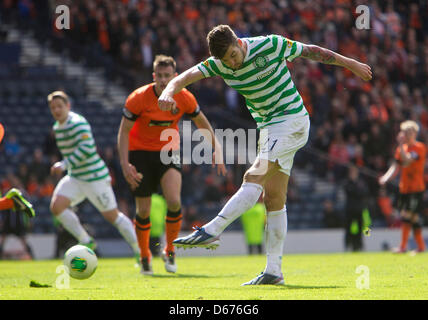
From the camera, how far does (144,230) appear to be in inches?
404

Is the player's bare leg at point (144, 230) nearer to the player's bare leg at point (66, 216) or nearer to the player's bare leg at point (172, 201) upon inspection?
the player's bare leg at point (172, 201)

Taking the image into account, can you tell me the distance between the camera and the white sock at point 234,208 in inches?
261

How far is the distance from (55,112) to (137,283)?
14.0 feet

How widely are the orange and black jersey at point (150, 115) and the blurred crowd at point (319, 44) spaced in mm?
9211

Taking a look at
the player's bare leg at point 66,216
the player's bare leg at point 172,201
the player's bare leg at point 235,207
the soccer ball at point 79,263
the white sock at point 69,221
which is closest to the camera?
the player's bare leg at point 235,207

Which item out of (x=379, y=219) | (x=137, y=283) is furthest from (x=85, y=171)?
(x=379, y=219)

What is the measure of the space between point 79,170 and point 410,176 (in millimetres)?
Answer: 7046

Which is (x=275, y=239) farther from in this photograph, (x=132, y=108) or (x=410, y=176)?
(x=410, y=176)

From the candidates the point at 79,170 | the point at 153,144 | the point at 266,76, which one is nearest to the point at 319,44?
the point at 79,170

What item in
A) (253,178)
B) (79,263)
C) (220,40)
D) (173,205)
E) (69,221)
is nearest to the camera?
(220,40)

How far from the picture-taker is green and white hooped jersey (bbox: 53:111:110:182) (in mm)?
11703

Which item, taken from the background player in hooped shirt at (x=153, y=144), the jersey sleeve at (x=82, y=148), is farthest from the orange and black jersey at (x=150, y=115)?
the jersey sleeve at (x=82, y=148)

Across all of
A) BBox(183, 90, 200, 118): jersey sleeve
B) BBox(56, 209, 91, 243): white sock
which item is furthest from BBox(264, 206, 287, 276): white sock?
BBox(56, 209, 91, 243): white sock

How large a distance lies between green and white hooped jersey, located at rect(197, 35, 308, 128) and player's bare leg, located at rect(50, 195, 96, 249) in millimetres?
5286
